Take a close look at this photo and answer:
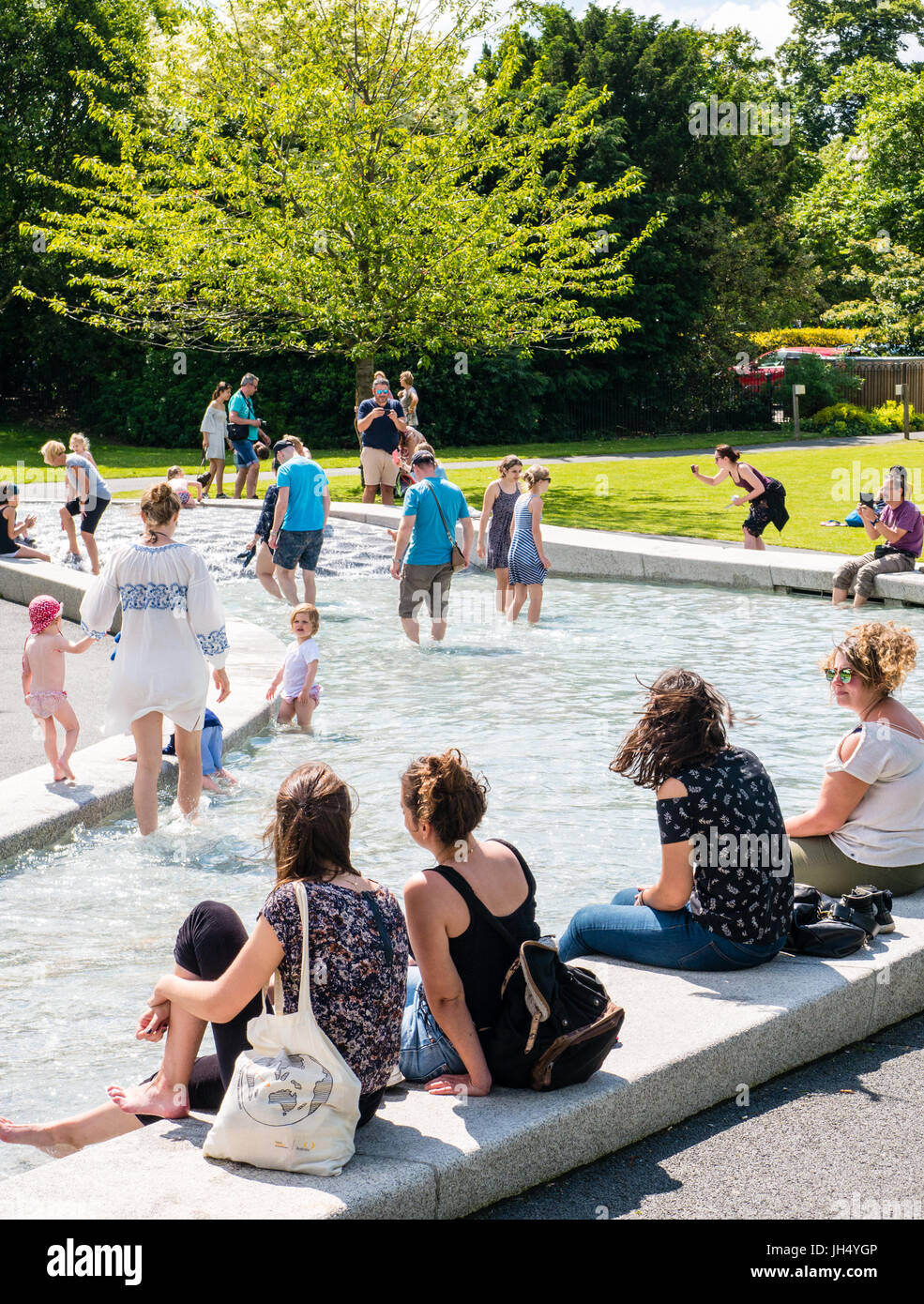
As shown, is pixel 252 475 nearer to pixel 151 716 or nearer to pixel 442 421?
pixel 442 421

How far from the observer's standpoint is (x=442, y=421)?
33.5 metres

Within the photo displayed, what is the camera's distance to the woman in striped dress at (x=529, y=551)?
1341cm

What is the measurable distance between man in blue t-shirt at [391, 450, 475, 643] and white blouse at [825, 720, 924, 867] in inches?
283

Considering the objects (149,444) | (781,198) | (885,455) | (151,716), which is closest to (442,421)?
(149,444)

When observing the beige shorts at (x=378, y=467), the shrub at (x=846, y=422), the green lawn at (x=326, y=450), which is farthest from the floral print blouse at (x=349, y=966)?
the shrub at (x=846, y=422)

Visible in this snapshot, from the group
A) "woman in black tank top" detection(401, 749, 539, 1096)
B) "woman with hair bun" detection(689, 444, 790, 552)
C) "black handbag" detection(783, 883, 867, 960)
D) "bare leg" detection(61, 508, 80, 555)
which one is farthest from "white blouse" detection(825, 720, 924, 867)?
"bare leg" detection(61, 508, 80, 555)

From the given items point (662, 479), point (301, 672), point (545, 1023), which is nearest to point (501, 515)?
point (301, 672)

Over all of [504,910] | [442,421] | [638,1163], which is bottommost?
[638,1163]

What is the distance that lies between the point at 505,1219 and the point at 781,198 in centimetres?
4909

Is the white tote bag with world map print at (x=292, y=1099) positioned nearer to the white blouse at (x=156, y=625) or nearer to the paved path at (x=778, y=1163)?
the paved path at (x=778, y=1163)

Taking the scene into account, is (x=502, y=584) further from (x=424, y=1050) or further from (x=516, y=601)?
(x=424, y=1050)

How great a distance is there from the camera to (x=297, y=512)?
1357cm

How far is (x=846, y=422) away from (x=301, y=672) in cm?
2922

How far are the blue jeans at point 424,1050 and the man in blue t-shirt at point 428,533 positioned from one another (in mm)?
8253
